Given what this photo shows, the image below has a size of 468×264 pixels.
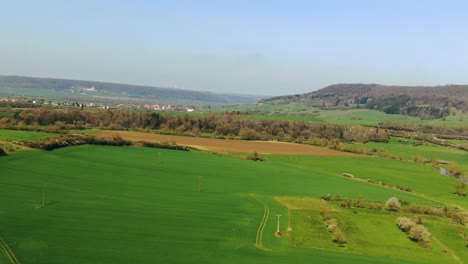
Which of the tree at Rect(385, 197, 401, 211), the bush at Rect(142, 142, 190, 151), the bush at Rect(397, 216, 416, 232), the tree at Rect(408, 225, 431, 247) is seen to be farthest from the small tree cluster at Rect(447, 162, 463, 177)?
the tree at Rect(408, 225, 431, 247)

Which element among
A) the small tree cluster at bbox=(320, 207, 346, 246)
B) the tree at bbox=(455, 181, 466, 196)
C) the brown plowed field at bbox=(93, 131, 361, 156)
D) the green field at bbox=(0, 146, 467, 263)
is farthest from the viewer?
the brown plowed field at bbox=(93, 131, 361, 156)

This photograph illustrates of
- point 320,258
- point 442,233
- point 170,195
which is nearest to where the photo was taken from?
point 320,258

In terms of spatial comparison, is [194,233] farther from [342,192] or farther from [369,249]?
[342,192]

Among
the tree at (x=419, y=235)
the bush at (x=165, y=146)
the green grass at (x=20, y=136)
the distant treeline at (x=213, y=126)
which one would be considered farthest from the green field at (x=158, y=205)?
the distant treeline at (x=213, y=126)

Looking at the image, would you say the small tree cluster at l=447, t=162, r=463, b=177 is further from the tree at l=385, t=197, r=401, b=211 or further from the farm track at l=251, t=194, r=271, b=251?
the farm track at l=251, t=194, r=271, b=251

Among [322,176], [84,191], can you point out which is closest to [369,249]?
[84,191]

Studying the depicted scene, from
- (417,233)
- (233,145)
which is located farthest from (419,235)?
(233,145)

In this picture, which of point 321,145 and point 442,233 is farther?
point 321,145
